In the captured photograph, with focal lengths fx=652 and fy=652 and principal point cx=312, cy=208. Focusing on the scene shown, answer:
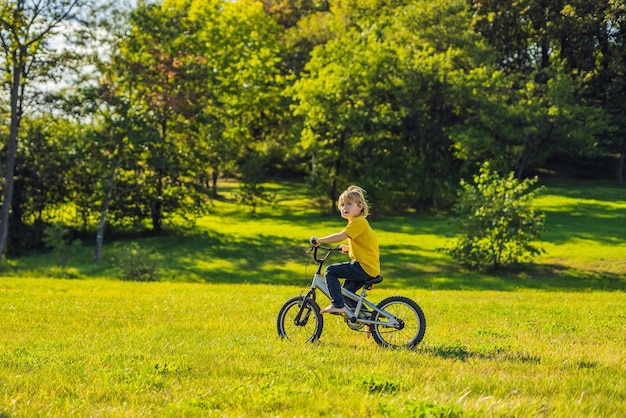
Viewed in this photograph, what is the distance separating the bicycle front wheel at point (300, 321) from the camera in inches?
361

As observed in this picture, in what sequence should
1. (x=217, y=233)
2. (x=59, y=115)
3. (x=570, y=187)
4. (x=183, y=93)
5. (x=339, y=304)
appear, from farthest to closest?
(x=570, y=187) → (x=217, y=233) → (x=183, y=93) → (x=59, y=115) → (x=339, y=304)

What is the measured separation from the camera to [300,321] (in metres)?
9.38

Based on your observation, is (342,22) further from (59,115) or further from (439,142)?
(59,115)

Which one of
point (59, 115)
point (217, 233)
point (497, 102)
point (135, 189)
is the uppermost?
point (497, 102)

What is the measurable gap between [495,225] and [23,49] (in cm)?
2148

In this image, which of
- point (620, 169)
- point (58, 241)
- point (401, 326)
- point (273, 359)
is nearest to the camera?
point (273, 359)

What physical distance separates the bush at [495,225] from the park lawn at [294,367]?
13.5m

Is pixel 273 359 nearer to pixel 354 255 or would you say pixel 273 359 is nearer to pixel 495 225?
pixel 354 255

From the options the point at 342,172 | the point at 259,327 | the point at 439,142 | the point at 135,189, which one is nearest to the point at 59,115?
the point at 135,189

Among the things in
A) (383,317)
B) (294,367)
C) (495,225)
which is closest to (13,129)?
(495,225)

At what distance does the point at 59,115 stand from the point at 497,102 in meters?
25.5

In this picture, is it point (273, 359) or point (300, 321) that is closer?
point (273, 359)

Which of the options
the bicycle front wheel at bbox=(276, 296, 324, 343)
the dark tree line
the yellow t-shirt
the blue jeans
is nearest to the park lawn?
the bicycle front wheel at bbox=(276, 296, 324, 343)

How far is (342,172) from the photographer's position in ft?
143
